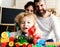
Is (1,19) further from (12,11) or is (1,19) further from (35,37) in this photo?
(35,37)

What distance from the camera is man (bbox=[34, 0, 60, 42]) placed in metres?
0.75

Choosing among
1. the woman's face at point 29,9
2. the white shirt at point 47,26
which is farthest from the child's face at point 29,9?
the white shirt at point 47,26

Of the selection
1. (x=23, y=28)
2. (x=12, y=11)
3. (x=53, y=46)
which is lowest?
(x=53, y=46)

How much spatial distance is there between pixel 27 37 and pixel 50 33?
0.48 ft

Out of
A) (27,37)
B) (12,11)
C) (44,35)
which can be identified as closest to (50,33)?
(44,35)

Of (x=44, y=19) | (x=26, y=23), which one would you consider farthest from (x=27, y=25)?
(x=44, y=19)

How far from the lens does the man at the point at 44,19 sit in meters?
0.75

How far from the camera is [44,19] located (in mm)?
756

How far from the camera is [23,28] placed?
76 cm

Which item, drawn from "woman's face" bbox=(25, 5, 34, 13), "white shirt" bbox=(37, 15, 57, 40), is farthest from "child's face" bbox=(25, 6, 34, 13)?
"white shirt" bbox=(37, 15, 57, 40)

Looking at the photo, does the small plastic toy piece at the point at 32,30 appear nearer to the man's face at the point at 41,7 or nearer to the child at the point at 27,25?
the child at the point at 27,25

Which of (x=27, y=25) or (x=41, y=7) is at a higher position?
(x=41, y=7)

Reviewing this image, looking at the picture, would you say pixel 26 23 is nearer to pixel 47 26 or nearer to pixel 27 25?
pixel 27 25

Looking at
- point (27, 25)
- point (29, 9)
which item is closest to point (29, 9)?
point (29, 9)
